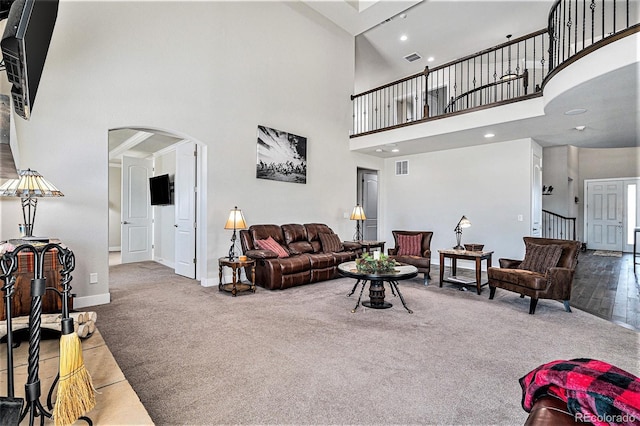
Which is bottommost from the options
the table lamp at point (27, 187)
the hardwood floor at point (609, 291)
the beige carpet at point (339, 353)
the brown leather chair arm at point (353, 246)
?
the hardwood floor at point (609, 291)

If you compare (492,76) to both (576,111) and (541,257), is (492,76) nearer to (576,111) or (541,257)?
(576,111)

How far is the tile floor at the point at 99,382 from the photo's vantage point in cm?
149

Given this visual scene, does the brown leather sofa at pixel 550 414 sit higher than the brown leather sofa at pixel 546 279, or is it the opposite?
the brown leather sofa at pixel 550 414

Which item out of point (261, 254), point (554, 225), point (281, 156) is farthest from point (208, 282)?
point (554, 225)

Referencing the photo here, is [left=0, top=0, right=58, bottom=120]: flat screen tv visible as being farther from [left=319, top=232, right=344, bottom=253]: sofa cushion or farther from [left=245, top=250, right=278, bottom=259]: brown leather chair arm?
[left=319, top=232, right=344, bottom=253]: sofa cushion

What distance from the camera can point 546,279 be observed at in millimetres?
3836

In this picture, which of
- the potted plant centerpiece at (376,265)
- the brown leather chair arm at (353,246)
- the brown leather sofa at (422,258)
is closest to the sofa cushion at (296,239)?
the brown leather chair arm at (353,246)

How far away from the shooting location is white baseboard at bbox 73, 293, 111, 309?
13.3 ft

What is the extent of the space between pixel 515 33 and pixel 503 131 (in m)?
3.46

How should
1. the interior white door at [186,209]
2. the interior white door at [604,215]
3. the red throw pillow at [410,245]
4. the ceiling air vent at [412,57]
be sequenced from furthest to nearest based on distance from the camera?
the interior white door at [604,215] → the ceiling air vent at [412,57] → the red throw pillow at [410,245] → the interior white door at [186,209]

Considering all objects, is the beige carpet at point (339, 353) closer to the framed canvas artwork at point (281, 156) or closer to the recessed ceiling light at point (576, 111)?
the framed canvas artwork at point (281, 156)

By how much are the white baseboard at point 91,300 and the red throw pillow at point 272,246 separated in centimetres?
216

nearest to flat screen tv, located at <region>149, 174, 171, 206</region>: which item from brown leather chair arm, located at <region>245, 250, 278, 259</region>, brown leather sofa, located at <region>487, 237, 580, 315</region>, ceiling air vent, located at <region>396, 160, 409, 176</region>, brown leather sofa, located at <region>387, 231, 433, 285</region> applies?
brown leather chair arm, located at <region>245, 250, 278, 259</region>

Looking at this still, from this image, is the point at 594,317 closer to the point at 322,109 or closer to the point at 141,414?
the point at 141,414
